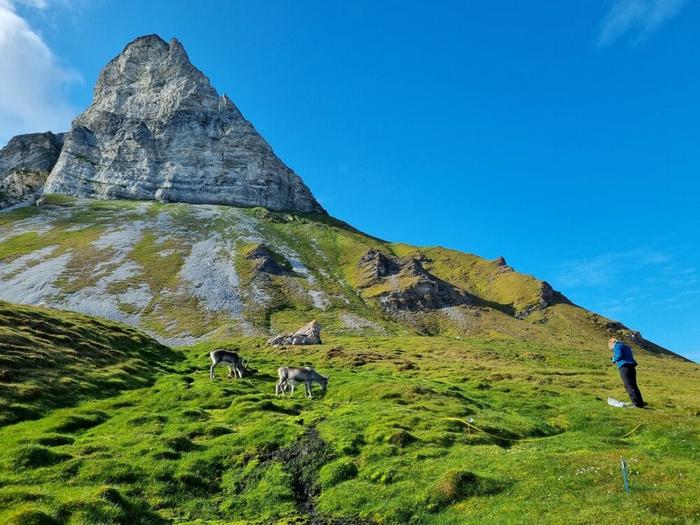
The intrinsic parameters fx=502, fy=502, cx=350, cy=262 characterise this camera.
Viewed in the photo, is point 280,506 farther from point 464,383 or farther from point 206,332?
point 206,332

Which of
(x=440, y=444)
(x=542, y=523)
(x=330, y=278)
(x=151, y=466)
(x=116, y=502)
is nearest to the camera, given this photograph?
(x=542, y=523)

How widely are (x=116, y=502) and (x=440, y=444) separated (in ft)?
48.2

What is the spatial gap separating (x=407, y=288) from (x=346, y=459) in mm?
125007

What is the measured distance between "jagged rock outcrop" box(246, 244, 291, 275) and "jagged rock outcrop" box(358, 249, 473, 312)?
998 inches

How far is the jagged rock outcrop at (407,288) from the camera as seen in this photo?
142 meters

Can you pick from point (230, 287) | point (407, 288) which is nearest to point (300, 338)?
point (230, 287)

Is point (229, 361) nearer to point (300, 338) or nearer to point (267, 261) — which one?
point (300, 338)

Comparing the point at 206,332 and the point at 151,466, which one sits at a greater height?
the point at 206,332

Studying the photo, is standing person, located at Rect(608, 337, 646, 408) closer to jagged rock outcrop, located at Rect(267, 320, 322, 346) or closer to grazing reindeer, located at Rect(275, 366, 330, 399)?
grazing reindeer, located at Rect(275, 366, 330, 399)

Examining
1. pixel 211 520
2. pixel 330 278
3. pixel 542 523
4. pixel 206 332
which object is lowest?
pixel 211 520

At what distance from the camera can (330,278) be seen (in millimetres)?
158875

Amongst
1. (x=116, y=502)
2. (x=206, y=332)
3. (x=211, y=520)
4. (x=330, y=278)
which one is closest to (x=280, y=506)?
(x=211, y=520)

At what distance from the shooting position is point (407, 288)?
481 feet

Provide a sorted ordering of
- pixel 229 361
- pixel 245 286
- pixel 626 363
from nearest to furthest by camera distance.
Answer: pixel 626 363 → pixel 229 361 → pixel 245 286
